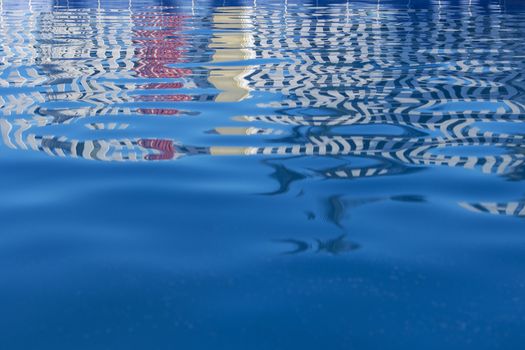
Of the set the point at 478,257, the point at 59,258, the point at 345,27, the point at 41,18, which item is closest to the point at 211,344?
the point at 59,258

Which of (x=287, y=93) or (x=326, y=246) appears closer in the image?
(x=326, y=246)

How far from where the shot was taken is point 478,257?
1846 millimetres

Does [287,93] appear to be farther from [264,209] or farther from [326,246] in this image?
[326,246]

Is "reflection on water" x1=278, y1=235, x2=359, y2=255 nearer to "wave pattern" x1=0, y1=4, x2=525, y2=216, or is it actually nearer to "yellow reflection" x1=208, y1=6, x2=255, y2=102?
"wave pattern" x1=0, y1=4, x2=525, y2=216

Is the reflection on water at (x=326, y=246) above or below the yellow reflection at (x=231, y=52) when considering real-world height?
below

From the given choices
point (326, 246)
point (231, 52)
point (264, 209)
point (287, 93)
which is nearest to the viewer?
point (326, 246)

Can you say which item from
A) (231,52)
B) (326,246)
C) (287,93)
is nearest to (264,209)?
(326,246)

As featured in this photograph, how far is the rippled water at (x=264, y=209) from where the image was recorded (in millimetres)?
1514

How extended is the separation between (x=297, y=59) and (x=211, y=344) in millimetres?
4568

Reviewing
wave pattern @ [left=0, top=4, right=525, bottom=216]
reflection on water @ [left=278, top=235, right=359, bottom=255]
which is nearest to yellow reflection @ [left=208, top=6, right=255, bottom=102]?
wave pattern @ [left=0, top=4, right=525, bottom=216]

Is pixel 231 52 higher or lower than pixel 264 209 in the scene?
higher

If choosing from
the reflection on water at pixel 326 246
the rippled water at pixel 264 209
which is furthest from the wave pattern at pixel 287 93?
the reflection on water at pixel 326 246

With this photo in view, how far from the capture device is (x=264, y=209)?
2.20m

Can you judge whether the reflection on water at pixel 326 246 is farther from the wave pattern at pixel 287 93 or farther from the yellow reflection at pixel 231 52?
the yellow reflection at pixel 231 52
